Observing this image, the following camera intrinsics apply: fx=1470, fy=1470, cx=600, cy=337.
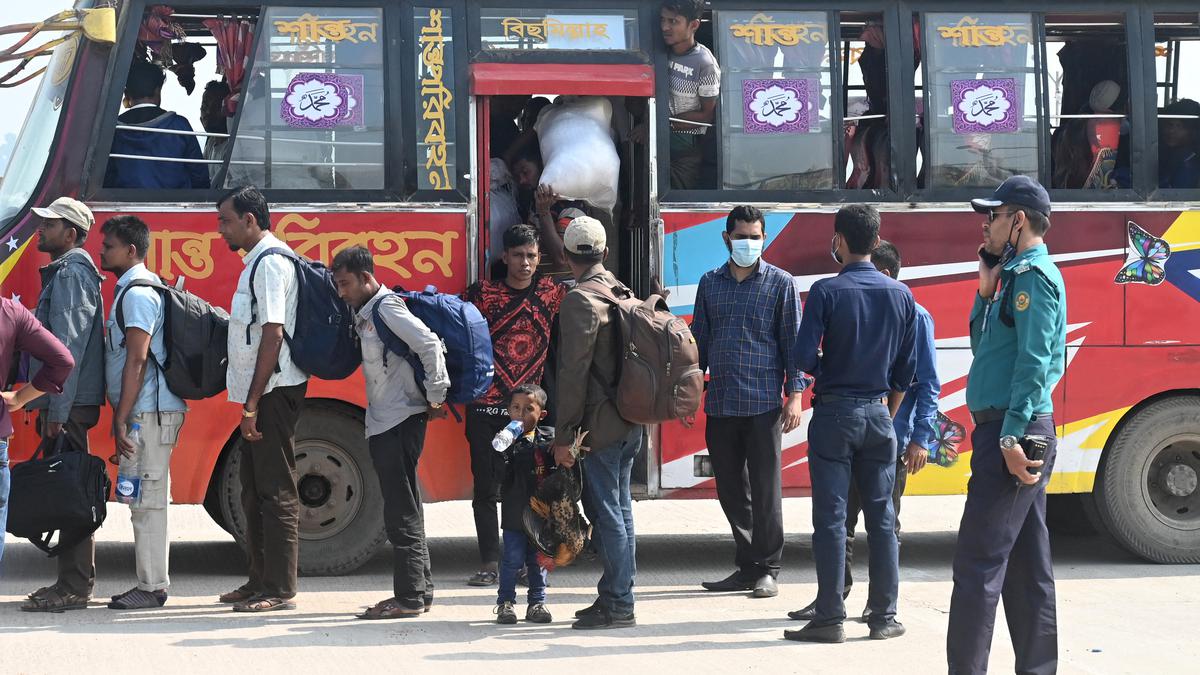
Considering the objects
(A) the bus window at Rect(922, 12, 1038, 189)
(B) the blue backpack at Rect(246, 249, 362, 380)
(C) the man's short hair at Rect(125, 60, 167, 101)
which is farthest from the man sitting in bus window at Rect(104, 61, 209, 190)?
(A) the bus window at Rect(922, 12, 1038, 189)

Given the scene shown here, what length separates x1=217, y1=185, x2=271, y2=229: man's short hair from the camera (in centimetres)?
705

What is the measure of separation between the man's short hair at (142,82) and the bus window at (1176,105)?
5.76 m

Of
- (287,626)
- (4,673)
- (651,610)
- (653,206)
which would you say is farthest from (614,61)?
(4,673)

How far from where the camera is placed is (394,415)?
698cm

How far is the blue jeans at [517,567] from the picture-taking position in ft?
22.5

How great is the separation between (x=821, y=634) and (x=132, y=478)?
3.38m

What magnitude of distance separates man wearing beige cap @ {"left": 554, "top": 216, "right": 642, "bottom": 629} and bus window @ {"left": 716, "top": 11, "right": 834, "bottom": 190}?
1.86 m

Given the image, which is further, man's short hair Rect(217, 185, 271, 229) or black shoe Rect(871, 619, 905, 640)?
man's short hair Rect(217, 185, 271, 229)

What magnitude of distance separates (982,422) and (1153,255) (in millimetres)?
3831

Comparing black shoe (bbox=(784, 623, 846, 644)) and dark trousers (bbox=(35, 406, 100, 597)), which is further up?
dark trousers (bbox=(35, 406, 100, 597))

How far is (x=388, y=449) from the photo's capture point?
23.0ft

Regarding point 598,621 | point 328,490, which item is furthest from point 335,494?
point 598,621

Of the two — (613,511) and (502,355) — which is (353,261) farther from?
(613,511)

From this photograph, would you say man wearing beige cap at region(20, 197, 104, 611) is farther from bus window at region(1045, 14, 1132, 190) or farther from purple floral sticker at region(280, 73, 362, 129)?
bus window at region(1045, 14, 1132, 190)
